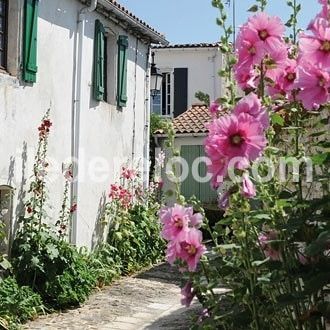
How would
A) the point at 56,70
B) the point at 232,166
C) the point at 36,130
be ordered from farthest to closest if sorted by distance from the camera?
the point at 56,70 < the point at 36,130 < the point at 232,166

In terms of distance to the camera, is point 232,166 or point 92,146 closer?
point 232,166

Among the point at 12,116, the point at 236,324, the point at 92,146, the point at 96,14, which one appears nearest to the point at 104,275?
the point at 92,146

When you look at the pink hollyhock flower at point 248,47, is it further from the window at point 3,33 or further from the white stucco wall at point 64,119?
the window at point 3,33

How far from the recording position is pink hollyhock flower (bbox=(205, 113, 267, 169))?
1932 mm

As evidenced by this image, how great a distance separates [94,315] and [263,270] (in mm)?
5860

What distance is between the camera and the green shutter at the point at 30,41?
820cm

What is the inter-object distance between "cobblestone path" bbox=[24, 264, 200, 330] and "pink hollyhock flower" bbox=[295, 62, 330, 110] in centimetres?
429

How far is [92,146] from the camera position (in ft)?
35.3

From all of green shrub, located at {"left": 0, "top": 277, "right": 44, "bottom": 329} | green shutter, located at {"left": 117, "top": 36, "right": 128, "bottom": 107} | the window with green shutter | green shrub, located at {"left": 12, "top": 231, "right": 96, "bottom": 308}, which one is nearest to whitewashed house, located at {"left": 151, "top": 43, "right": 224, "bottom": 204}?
green shutter, located at {"left": 117, "top": 36, "right": 128, "bottom": 107}

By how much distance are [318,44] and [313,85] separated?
14 cm

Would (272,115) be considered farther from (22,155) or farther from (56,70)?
(56,70)

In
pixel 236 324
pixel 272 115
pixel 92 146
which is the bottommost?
pixel 236 324

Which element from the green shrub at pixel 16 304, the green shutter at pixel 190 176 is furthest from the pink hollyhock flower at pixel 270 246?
the green shutter at pixel 190 176

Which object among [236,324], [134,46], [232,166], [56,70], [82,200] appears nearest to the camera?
[232,166]
